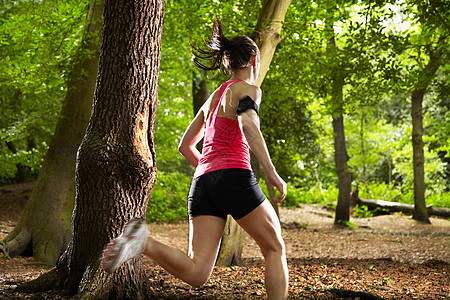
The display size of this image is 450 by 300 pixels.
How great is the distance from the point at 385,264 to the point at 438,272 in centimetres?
74

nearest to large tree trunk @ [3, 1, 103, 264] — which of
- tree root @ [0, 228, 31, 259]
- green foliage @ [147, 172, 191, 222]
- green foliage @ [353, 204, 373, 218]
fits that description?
tree root @ [0, 228, 31, 259]

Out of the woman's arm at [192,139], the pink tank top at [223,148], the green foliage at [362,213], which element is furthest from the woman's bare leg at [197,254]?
the green foliage at [362,213]

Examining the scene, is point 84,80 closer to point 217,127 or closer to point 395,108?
point 217,127

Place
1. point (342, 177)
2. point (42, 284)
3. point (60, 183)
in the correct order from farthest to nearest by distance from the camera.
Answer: point (342, 177), point (60, 183), point (42, 284)

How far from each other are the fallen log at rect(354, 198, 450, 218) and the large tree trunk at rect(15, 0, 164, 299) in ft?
46.9

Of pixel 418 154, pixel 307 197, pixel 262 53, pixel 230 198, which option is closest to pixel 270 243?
pixel 230 198

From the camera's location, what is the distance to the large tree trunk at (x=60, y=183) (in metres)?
7.16

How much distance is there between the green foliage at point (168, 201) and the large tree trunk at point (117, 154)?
33.8 feet

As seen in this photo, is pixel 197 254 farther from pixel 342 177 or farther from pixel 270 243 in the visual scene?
pixel 342 177

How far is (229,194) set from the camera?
301 cm

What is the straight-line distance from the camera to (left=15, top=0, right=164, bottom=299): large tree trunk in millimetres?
3635

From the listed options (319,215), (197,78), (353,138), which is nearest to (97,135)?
(197,78)

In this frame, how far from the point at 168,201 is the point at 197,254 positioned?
11720 mm

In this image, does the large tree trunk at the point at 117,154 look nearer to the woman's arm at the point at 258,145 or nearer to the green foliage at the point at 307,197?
the woman's arm at the point at 258,145
